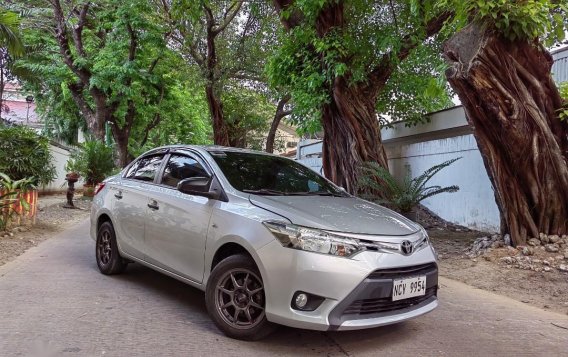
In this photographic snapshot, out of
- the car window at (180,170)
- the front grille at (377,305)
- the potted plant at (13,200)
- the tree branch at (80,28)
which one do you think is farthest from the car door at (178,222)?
the tree branch at (80,28)

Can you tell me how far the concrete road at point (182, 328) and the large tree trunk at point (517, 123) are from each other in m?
1.76

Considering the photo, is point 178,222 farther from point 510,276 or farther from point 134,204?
point 510,276

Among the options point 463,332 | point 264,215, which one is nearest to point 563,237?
point 463,332

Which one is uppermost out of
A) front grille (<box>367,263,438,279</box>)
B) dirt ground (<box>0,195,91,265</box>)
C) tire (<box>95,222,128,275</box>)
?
front grille (<box>367,263,438,279</box>)

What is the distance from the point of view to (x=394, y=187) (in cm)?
930

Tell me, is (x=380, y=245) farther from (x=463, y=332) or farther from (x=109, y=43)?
(x=109, y=43)

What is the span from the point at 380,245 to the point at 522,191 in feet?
13.6

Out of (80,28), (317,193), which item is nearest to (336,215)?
(317,193)

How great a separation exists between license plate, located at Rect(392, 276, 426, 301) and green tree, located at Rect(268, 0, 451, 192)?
5.87 m

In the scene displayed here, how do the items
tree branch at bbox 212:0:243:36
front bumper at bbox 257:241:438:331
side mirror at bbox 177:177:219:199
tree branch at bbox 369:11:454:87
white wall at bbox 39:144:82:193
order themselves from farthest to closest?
white wall at bbox 39:144:82:193, tree branch at bbox 212:0:243:36, tree branch at bbox 369:11:454:87, side mirror at bbox 177:177:219:199, front bumper at bbox 257:241:438:331

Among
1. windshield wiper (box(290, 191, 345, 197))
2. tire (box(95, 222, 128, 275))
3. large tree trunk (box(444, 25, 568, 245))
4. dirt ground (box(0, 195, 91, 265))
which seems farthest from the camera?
dirt ground (box(0, 195, 91, 265))

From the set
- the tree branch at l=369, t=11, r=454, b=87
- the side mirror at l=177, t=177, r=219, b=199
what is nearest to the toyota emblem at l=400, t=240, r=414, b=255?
the side mirror at l=177, t=177, r=219, b=199

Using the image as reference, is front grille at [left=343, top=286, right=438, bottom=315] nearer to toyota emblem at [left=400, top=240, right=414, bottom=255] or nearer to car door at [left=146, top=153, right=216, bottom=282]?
toyota emblem at [left=400, top=240, right=414, bottom=255]

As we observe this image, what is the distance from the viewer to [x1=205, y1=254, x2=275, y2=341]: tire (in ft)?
12.5
